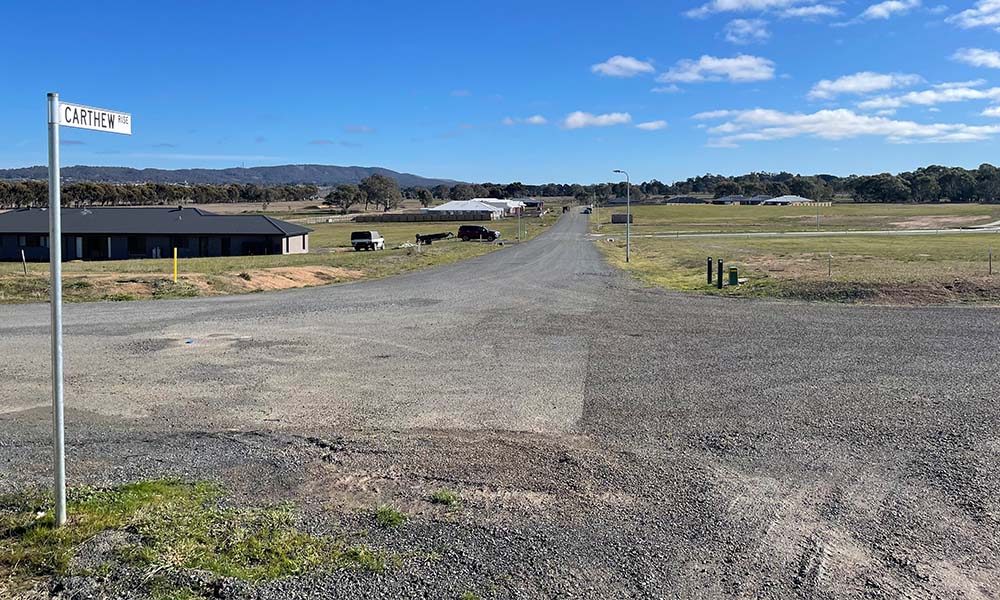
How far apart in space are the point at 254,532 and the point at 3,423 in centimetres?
549

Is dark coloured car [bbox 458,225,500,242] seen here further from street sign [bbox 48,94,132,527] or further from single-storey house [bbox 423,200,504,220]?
street sign [bbox 48,94,132,527]

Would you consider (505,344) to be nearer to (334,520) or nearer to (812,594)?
(334,520)

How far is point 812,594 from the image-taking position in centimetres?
Answer: 527

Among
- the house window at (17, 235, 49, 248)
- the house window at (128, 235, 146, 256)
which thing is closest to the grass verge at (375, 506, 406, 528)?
the house window at (128, 235, 146, 256)

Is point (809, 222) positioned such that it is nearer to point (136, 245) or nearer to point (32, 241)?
point (136, 245)

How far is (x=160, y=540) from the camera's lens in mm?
5828

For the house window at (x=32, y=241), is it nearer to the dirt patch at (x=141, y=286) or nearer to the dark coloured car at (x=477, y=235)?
the dirt patch at (x=141, y=286)

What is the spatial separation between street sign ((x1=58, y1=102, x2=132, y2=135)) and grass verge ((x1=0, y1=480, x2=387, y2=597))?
10.1 feet

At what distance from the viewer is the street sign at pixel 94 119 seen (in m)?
5.74

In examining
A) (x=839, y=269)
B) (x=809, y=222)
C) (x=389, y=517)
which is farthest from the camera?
(x=809, y=222)

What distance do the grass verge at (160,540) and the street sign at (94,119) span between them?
3.06m

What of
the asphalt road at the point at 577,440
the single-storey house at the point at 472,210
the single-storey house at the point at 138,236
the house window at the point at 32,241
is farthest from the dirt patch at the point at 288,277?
the single-storey house at the point at 472,210

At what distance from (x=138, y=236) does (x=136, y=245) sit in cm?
72

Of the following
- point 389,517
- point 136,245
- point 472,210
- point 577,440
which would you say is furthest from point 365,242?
point 472,210
